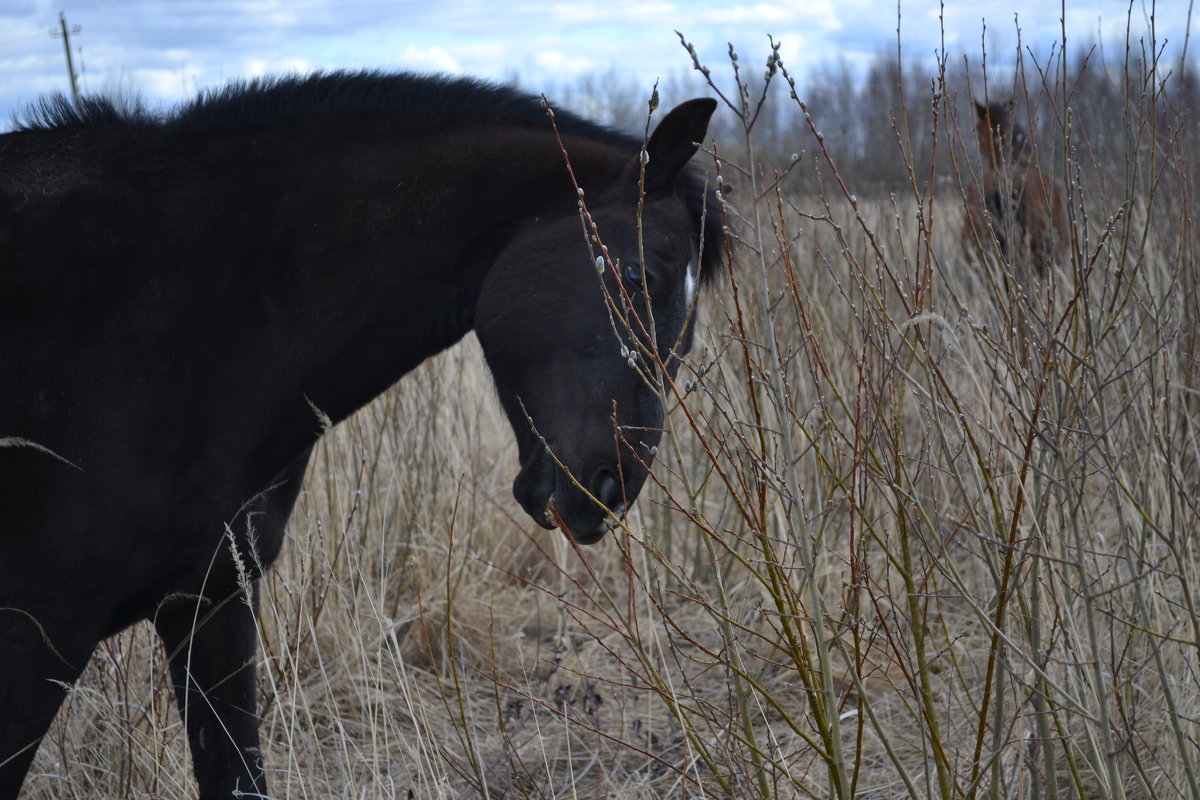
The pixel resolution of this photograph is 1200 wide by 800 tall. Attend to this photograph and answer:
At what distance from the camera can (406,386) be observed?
4.57 metres

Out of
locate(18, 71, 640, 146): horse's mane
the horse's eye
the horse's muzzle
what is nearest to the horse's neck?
locate(18, 71, 640, 146): horse's mane

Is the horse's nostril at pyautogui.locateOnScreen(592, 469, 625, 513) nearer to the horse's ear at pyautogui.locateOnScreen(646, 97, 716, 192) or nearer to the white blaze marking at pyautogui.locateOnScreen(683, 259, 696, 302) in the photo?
the white blaze marking at pyautogui.locateOnScreen(683, 259, 696, 302)

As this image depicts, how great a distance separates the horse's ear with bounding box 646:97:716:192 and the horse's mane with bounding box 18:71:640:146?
0.23 m

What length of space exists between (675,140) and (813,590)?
47.6 inches

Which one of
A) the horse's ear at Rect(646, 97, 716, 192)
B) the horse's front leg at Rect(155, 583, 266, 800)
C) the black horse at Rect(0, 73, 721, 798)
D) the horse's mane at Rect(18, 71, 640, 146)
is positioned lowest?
the horse's front leg at Rect(155, 583, 266, 800)

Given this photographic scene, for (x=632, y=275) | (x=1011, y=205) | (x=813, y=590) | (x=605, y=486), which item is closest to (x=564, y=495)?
(x=605, y=486)

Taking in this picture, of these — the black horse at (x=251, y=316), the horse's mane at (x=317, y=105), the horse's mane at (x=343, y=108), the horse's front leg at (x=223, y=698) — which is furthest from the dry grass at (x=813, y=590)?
the horse's mane at (x=317, y=105)

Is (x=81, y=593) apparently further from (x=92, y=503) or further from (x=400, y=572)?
(x=400, y=572)

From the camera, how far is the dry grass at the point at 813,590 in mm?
1643

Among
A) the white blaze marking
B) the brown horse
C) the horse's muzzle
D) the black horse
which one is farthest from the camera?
the white blaze marking

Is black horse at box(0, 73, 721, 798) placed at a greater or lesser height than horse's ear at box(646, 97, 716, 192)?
lesser

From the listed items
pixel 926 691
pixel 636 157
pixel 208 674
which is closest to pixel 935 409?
pixel 926 691

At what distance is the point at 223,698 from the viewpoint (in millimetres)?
2609

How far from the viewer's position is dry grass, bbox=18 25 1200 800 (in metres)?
1.64
